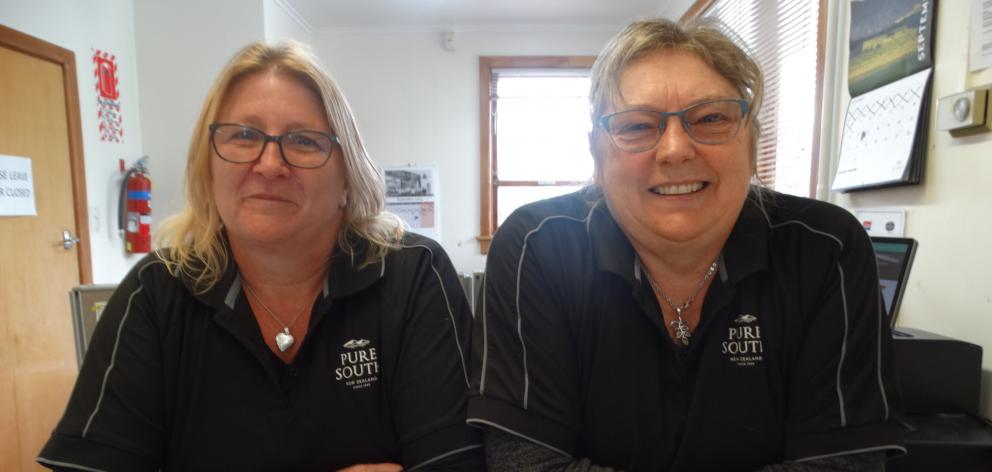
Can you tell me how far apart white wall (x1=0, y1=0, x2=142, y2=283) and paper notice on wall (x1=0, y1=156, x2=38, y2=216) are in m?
0.34

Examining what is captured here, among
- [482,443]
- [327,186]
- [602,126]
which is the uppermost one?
[602,126]

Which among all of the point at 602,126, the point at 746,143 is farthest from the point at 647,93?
the point at 746,143

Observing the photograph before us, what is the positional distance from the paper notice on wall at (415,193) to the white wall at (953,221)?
10.9 feet

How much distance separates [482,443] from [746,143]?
0.77 metres

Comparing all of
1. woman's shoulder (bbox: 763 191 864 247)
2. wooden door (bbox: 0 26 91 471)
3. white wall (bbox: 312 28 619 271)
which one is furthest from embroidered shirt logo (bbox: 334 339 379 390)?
white wall (bbox: 312 28 619 271)

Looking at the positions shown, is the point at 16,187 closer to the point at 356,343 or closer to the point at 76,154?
the point at 76,154

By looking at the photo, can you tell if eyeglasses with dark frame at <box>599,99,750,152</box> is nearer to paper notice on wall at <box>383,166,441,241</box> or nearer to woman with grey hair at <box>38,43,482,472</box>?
woman with grey hair at <box>38,43,482,472</box>

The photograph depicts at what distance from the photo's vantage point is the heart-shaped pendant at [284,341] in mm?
1001

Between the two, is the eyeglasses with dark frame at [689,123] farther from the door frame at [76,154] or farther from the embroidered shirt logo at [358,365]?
the door frame at [76,154]

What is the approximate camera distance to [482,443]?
931 mm

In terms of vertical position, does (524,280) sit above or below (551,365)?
above

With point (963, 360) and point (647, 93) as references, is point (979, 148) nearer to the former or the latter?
point (963, 360)

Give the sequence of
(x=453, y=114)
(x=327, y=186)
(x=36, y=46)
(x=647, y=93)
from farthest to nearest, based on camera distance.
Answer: (x=453, y=114)
(x=36, y=46)
(x=327, y=186)
(x=647, y=93)

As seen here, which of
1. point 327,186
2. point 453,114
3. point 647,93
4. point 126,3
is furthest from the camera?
point 453,114
